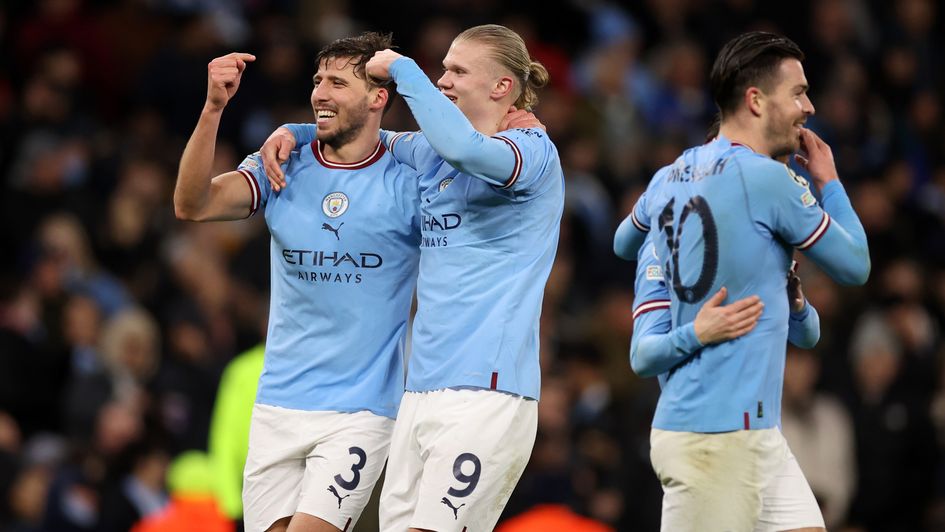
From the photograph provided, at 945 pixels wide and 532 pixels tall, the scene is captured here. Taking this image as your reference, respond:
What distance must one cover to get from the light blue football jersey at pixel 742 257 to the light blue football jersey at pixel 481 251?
2.01 ft

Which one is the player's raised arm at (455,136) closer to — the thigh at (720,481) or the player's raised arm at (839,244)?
the player's raised arm at (839,244)

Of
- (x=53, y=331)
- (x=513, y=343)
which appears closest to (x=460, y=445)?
(x=513, y=343)

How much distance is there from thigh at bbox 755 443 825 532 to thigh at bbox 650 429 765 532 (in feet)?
0.25

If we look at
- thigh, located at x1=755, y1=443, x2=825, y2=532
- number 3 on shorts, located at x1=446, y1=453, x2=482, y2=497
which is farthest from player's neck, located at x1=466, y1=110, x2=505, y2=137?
thigh, located at x1=755, y1=443, x2=825, y2=532

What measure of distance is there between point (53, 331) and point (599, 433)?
424 centimetres

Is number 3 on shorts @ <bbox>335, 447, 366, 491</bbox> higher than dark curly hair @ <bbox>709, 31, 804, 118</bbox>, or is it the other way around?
dark curly hair @ <bbox>709, 31, 804, 118</bbox>

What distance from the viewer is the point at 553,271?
1244cm

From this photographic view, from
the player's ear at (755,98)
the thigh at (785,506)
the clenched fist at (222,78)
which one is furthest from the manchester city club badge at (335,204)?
the thigh at (785,506)

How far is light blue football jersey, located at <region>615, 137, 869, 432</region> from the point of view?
5.41m

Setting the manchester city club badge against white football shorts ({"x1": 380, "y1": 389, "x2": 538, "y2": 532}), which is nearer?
white football shorts ({"x1": 380, "y1": 389, "x2": 538, "y2": 532})

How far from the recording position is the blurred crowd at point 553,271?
10.7 metres

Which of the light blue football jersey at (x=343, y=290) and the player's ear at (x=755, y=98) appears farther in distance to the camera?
the light blue football jersey at (x=343, y=290)

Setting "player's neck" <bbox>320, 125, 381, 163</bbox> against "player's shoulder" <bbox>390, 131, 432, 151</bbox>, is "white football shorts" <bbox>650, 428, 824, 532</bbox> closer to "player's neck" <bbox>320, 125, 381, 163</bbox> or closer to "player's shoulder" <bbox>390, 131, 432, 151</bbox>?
"player's shoulder" <bbox>390, 131, 432, 151</bbox>

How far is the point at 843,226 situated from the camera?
5551 millimetres
